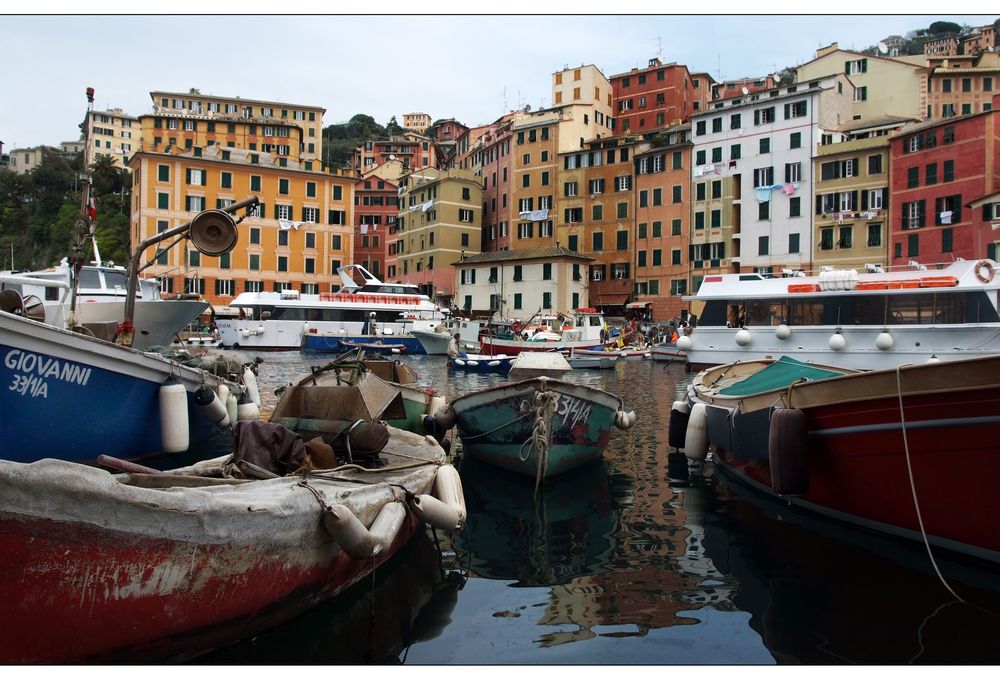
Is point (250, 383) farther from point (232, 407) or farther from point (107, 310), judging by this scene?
point (107, 310)

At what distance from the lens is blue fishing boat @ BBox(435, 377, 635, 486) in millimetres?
10578

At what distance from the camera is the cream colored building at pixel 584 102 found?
2532 inches

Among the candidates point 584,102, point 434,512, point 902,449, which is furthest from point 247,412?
point 584,102

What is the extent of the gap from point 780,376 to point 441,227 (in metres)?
58.1

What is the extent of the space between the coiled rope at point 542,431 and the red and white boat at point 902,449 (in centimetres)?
→ 317

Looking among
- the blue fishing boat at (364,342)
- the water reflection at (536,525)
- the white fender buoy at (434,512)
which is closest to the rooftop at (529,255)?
the blue fishing boat at (364,342)

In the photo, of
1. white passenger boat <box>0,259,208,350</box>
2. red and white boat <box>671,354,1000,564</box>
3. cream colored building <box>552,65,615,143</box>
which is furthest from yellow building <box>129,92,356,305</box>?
red and white boat <box>671,354,1000,564</box>

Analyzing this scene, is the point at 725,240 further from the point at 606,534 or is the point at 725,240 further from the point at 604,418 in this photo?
the point at 606,534

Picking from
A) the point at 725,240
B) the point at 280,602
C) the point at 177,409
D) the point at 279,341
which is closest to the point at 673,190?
the point at 725,240

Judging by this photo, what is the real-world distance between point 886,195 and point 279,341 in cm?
4116

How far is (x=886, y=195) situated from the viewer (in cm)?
4709

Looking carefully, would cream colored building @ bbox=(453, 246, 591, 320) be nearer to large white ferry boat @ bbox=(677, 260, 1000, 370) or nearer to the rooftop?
the rooftop

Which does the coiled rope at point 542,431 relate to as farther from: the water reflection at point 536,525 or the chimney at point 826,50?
the chimney at point 826,50

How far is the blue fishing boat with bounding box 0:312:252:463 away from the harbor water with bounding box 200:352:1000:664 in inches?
179
